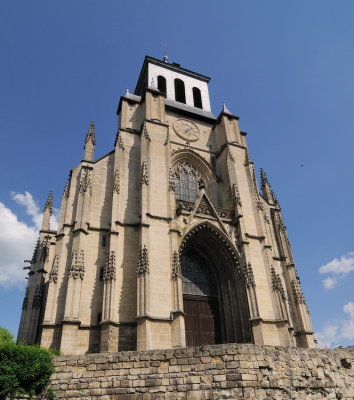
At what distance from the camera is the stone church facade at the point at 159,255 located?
41.4 feet

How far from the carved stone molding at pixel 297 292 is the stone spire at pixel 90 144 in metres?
12.5

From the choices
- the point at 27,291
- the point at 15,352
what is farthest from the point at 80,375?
the point at 27,291

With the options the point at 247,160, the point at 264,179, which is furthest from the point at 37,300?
the point at 264,179

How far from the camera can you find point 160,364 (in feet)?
26.0

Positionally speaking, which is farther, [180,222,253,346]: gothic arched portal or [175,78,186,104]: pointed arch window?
[175,78,186,104]: pointed arch window

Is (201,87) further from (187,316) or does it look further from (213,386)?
(213,386)

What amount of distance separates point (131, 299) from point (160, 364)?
5.62 m

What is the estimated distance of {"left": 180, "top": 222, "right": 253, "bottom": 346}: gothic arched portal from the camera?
1458 cm

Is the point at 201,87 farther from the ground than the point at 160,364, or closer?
farther from the ground

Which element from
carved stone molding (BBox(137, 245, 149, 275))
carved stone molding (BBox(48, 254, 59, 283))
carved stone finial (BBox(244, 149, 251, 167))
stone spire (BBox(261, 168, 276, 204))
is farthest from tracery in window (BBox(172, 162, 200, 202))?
carved stone molding (BBox(48, 254, 59, 283))

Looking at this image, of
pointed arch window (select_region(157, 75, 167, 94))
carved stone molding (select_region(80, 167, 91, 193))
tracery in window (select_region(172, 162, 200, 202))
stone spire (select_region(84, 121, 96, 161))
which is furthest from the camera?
pointed arch window (select_region(157, 75, 167, 94))

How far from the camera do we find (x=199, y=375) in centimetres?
771

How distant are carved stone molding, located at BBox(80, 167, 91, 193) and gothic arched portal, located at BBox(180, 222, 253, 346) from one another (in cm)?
529

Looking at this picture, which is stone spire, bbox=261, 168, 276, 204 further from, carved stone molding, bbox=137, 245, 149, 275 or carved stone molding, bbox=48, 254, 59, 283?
carved stone molding, bbox=48, 254, 59, 283
